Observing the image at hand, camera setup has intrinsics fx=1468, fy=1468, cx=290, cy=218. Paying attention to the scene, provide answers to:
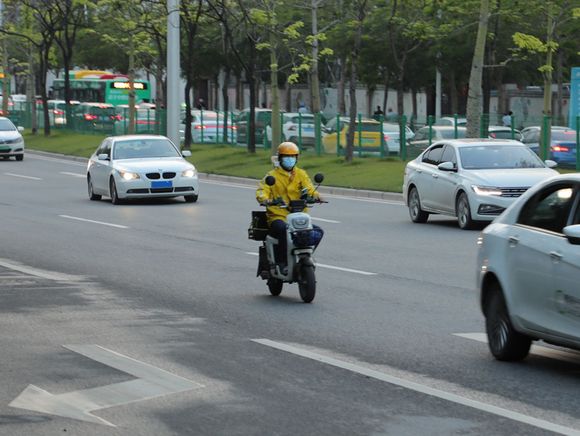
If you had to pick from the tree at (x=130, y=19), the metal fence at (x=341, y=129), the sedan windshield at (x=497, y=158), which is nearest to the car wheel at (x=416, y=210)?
the sedan windshield at (x=497, y=158)

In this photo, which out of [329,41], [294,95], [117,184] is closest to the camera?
[117,184]

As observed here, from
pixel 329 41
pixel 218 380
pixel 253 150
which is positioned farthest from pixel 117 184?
pixel 329 41

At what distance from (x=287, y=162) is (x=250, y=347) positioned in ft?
11.3

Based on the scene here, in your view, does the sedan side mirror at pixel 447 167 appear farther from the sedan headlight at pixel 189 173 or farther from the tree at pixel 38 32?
the tree at pixel 38 32

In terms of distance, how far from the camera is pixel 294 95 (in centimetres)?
9994

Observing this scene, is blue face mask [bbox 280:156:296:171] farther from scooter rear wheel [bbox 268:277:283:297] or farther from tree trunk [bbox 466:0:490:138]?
tree trunk [bbox 466:0:490:138]

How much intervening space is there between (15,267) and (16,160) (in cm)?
3497

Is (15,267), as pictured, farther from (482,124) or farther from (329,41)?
(329,41)

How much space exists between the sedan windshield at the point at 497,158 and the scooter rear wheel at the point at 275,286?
1014cm

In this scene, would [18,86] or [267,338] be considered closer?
[267,338]

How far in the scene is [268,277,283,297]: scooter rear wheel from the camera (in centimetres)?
1441

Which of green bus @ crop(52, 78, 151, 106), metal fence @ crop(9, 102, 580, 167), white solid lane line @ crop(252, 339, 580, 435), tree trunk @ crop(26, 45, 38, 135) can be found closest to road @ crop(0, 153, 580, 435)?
white solid lane line @ crop(252, 339, 580, 435)

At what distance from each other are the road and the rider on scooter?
2.17 feet

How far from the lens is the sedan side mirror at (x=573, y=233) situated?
868cm
